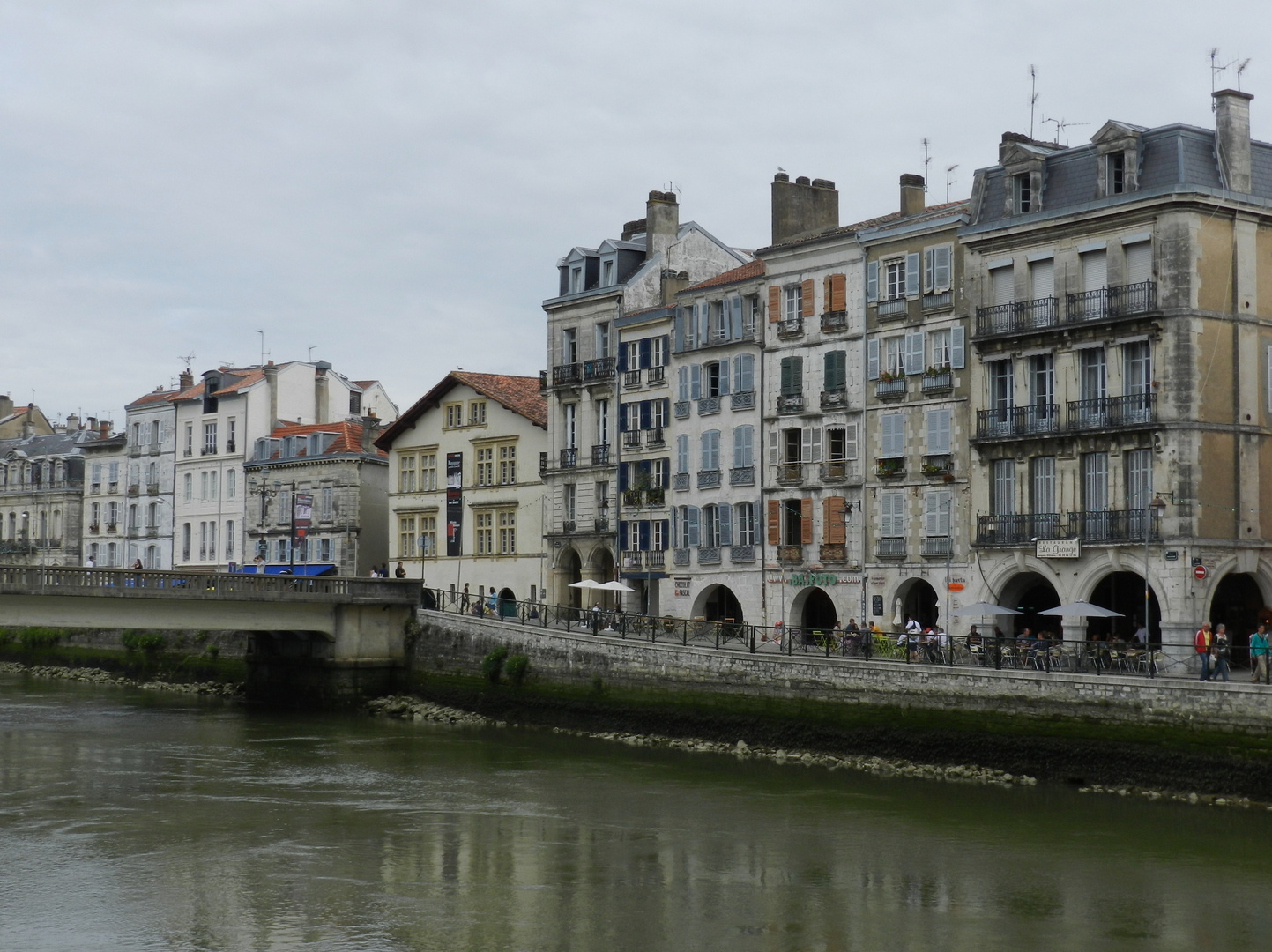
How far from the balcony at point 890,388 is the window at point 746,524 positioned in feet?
19.4

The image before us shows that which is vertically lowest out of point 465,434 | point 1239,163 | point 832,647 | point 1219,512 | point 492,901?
point 492,901

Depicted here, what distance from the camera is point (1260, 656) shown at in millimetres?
31812

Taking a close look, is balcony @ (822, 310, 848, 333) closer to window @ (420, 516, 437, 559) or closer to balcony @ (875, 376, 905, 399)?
balcony @ (875, 376, 905, 399)

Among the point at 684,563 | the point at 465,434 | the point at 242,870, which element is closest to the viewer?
the point at 242,870

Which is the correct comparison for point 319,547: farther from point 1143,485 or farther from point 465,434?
point 1143,485

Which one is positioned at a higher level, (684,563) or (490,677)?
(684,563)

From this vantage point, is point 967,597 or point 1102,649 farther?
point 967,597

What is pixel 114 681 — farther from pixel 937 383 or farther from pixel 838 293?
pixel 937 383

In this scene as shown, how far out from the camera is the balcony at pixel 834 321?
47656 mm

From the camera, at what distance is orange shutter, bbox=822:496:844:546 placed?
155 ft

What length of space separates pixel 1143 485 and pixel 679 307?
18.6m

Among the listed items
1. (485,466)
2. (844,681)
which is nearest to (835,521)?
(844,681)

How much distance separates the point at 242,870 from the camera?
2503 cm

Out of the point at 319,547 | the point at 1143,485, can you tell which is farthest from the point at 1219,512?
the point at 319,547
